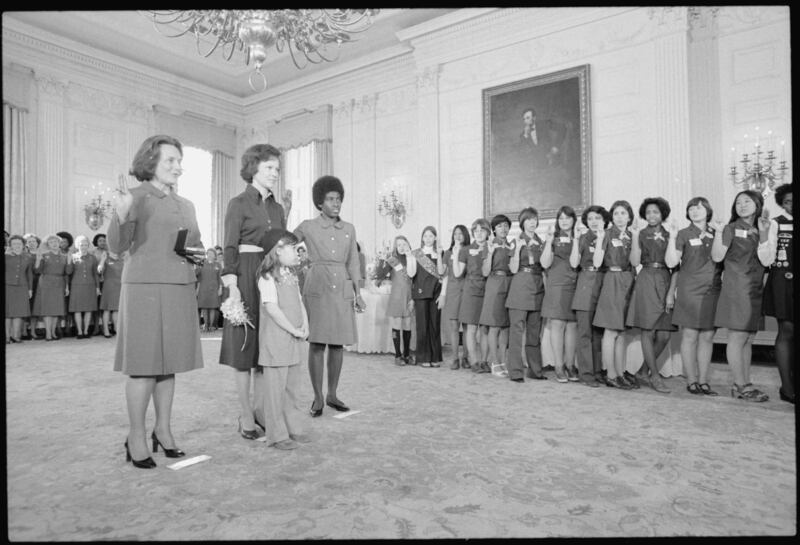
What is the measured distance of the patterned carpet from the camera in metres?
1.82

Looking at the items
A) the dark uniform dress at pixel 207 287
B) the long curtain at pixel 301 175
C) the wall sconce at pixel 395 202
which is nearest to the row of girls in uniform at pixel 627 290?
the wall sconce at pixel 395 202

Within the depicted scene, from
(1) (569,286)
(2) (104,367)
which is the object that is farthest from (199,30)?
(1) (569,286)

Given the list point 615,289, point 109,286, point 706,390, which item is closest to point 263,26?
point 615,289

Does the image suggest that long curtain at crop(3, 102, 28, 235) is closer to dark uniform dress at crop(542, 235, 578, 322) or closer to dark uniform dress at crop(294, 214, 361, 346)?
dark uniform dress at crop(294, 214, 361, 346)

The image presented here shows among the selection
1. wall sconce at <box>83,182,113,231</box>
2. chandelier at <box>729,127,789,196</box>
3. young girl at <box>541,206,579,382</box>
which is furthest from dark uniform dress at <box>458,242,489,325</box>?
wall sconce at <box>83,182,113,231</box>

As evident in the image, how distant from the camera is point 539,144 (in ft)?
23.2

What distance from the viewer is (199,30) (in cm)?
513

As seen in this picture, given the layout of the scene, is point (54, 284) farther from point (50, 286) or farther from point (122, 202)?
point (122, 202)

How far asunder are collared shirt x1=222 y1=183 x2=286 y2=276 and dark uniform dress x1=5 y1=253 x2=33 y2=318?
614 cm

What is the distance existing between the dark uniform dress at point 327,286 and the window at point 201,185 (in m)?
8.62

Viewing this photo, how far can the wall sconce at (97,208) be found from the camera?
30.2 ft

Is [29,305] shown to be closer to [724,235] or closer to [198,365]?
[198,365]

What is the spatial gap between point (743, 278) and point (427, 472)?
296cm

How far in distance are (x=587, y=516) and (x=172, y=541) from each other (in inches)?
58.4
